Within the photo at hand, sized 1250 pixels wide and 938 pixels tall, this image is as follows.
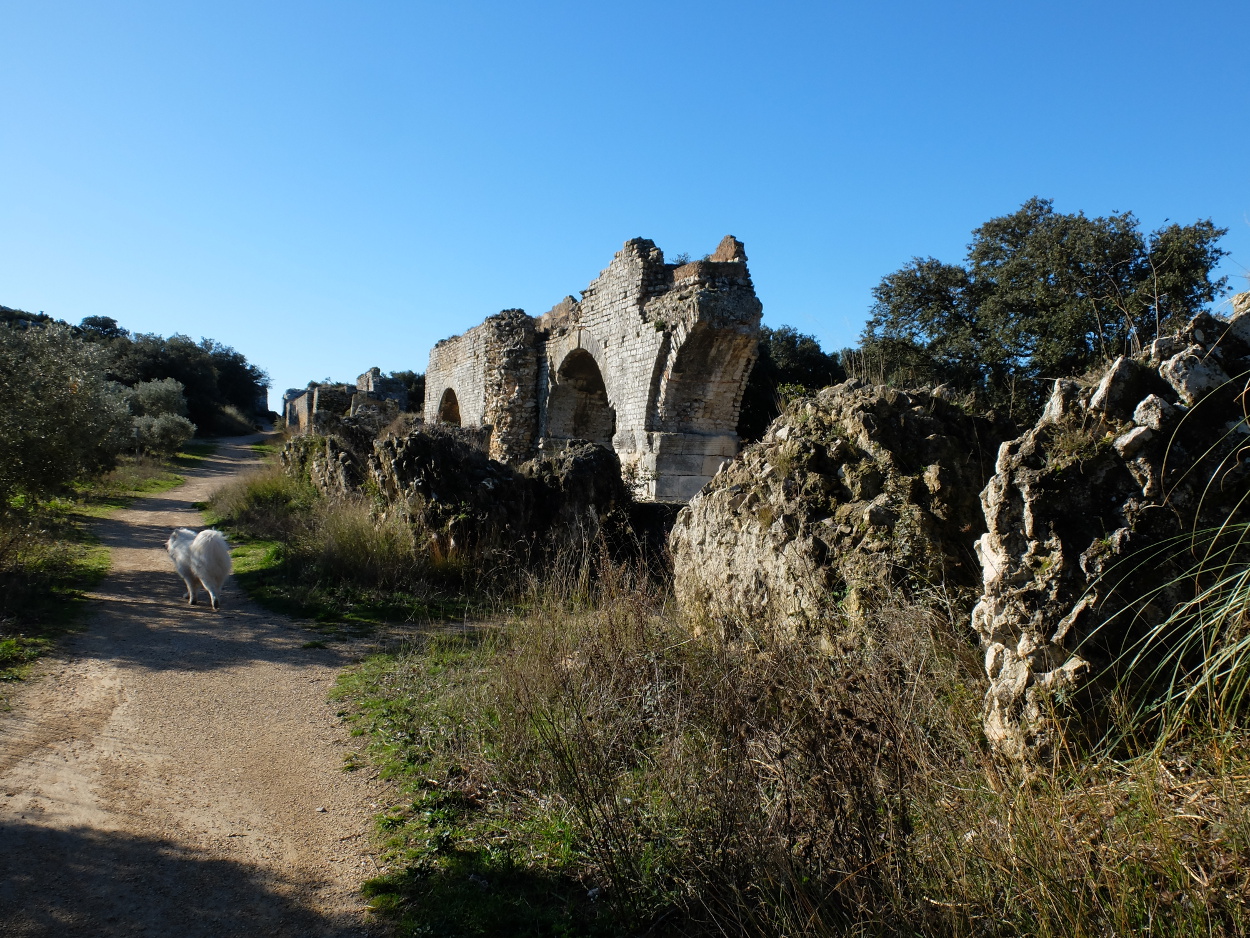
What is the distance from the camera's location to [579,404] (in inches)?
701

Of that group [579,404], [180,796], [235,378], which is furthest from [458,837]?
[235,378]

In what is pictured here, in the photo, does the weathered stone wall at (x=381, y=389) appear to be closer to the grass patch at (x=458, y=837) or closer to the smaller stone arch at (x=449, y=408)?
the smaller stone arch at (x=449, y=408)

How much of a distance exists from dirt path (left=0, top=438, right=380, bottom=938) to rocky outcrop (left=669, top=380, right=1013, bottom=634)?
2.35 meters

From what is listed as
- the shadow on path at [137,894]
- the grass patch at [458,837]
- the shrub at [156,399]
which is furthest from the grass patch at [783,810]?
the shrub at [156,399]

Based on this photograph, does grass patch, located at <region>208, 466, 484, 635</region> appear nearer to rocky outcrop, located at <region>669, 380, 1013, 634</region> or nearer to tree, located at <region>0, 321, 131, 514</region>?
tree, located at <region>0, 321, 131, 514</region>

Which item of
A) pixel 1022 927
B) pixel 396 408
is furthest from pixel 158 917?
pixel 396 408

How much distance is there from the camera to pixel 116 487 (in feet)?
51.2

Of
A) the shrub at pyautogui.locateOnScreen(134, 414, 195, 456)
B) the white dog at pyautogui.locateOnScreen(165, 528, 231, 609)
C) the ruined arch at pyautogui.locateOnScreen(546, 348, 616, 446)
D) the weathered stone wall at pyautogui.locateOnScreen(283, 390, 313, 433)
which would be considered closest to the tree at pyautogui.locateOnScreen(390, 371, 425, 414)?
the weathered stone wall at pyautogui.locateOnScreen(283, 390, 313, 433)

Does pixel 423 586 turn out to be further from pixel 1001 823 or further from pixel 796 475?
pixel 1001 823

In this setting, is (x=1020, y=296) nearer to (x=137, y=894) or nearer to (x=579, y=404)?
(x=579, y=404)

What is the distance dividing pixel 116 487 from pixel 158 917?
15433 mm

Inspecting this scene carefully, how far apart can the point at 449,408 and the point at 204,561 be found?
55.5 ft

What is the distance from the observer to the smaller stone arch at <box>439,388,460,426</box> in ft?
76.6

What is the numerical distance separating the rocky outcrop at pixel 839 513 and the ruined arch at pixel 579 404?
1192 cm
